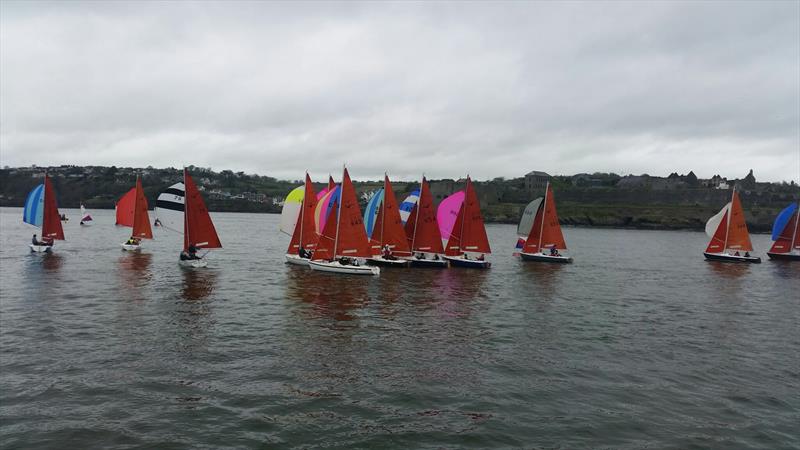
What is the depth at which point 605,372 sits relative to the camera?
59.9ft

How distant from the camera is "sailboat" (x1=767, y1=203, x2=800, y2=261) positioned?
67644mm

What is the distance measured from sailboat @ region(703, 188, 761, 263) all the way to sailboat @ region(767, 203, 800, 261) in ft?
26.2

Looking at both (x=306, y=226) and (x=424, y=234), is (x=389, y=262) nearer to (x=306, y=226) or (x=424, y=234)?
(x=424, y=234)

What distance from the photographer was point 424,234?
48875mm

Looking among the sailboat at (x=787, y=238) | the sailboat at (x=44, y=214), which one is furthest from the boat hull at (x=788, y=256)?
the sailboat at (x=44, y=214)

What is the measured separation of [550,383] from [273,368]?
9.91 m

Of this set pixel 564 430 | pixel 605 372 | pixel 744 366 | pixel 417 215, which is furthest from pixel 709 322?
pixel 417 215

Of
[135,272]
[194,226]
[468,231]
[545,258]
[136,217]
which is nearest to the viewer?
[135,272]

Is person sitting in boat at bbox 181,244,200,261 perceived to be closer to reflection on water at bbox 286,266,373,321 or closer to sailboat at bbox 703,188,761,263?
A: reflection on water at bbox 286,266,373,321

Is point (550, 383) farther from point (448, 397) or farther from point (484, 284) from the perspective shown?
point (484, 284)

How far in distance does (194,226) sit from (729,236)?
6541 cm

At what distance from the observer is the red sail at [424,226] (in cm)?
4819

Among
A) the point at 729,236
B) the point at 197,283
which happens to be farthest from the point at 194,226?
the point at 729,236

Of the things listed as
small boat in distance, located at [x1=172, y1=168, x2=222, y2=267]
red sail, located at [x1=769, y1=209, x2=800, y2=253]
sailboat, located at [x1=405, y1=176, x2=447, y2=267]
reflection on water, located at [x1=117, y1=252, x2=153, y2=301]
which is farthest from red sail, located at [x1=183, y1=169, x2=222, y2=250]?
red sail, located at [x1=769, y1=209, x2=800, y2=253]
